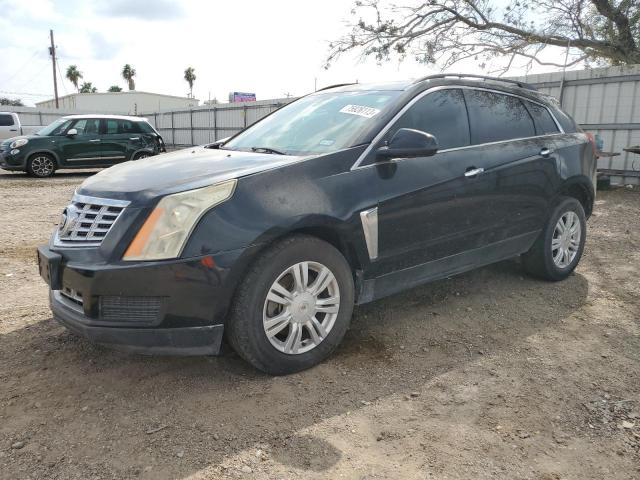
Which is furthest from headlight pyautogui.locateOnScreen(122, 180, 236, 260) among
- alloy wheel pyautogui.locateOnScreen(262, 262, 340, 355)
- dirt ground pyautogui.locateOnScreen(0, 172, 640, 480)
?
dirt ground pyautogui.locateOnScreen(0, 172, 640, 480)

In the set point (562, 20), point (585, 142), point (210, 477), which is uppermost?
point (562, 20)

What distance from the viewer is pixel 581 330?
3734mm

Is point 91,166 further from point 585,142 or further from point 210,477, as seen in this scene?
point 210,477

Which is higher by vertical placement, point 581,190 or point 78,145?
point 78,145

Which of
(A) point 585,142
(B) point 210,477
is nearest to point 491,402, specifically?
(B) point 210,477

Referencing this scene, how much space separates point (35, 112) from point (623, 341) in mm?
33438

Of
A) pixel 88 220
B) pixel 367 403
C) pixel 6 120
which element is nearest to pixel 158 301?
pixel 88 220

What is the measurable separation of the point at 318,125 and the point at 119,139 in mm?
12494

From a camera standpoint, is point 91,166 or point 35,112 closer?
point 91,166

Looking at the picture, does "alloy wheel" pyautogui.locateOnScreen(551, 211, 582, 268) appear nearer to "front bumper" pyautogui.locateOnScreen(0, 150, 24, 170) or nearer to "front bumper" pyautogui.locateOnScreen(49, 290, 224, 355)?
"front bumper" pyautogui.locateOnScreen(49, 290, 224, 355)

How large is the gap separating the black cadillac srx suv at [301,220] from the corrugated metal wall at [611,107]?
7.59 meters

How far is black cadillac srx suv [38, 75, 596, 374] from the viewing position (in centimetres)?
264

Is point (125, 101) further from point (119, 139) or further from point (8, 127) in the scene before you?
point (119, 139)

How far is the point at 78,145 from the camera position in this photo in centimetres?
1416
